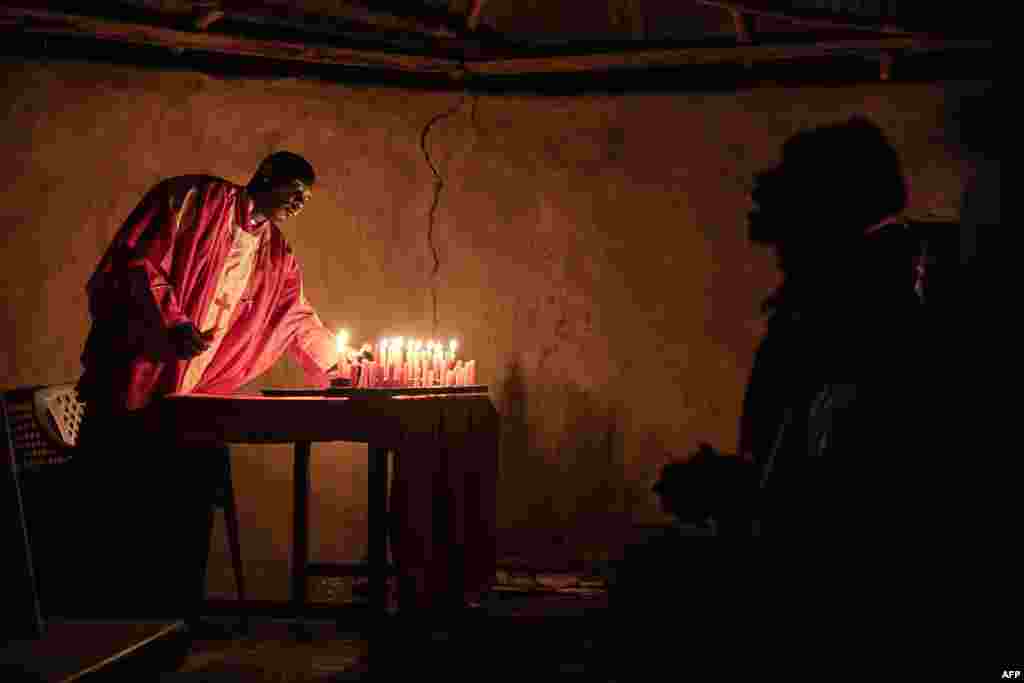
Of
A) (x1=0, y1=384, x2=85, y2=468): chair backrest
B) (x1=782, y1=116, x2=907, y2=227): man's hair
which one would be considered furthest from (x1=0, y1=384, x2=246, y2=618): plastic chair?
(x1=782, y1=116, x2=907, y2=227): man's hair

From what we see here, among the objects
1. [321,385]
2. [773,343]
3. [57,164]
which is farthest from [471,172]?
[773,343]

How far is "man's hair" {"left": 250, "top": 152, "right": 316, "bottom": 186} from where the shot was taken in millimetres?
4660

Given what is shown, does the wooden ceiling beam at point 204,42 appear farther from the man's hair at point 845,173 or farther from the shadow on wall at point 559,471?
the man's hair at point 845,173

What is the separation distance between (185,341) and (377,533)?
1.28 meters

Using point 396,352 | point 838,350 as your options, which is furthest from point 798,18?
point 838,350

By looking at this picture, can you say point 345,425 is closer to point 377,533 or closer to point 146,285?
point 377,533

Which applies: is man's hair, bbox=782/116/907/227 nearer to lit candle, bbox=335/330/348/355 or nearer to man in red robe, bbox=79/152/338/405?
man in red robe, bbox=79/152/338/405

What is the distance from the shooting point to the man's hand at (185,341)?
164 inches

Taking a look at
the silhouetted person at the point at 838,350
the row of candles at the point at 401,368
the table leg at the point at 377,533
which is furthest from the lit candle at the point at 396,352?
the silhouetted person at the point at 838,350

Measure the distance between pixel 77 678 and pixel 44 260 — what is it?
170 inches

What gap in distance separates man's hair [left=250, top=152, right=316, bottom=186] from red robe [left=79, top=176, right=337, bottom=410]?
0.56ft

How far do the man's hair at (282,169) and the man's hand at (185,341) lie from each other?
0.94 meters

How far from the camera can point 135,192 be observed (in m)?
5.96

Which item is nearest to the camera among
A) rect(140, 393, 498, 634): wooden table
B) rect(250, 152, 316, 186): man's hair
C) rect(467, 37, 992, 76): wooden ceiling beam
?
rect(140, 393, 498, 634): wooden table
